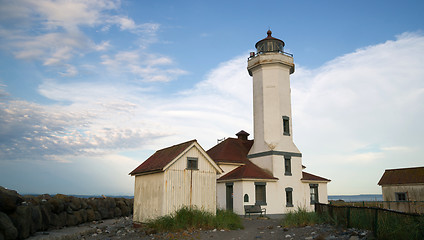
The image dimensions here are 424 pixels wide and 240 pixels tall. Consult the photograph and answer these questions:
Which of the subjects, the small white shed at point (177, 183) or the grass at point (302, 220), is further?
the small white shed at point (177, 183)

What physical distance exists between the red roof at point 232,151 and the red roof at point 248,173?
1.22 m

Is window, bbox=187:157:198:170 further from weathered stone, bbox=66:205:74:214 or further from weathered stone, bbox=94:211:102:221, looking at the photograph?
weathered stone, bbox=94:211:102:221

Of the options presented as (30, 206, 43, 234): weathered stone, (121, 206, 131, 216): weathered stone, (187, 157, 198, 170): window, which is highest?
(187, 157, 198, 170): window

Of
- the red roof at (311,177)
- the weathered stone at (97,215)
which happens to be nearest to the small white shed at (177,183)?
the weathered stone at (97,215)

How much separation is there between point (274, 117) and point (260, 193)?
6787 millimetres

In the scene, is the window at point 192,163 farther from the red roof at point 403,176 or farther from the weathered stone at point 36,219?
the red roof at point 403,176

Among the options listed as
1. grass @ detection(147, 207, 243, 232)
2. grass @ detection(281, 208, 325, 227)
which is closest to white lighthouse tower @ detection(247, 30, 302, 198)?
grass @ detection(281, 208, 325, 227)

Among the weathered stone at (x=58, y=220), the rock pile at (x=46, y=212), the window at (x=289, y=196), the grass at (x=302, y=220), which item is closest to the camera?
the grass at (x=302, y=220)

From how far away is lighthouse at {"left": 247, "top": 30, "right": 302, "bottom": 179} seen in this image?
89.9ft

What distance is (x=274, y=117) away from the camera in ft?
91.6

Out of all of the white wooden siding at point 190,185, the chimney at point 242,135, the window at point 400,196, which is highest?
the chimney at point 242,135

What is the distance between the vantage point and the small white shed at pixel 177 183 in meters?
17.5

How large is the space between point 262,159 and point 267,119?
352 centimetres

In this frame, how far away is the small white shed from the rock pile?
250 inches
